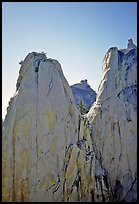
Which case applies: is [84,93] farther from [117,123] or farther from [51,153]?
[51,153]

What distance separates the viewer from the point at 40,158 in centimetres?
2294

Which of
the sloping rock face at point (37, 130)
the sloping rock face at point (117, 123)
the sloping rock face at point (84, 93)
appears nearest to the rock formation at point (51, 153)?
the sloping rock face at point (37, 130)

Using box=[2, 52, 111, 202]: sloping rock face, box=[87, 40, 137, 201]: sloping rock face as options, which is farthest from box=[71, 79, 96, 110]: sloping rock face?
box=[2, 52, 111, 202]: sloping rock face

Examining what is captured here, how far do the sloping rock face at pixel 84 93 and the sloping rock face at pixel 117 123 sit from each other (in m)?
35.1

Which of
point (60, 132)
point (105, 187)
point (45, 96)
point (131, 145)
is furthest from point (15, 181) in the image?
point (131, 145)

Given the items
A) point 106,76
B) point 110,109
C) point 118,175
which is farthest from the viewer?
point 106,76

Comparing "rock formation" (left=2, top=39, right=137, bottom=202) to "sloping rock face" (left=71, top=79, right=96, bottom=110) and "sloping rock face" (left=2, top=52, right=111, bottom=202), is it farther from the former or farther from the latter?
"sloping rock face" (left=71, top=79, right=96, bottom=110)

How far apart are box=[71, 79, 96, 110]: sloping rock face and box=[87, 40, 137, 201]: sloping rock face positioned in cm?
3509

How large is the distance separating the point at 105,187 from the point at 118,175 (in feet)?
14.0

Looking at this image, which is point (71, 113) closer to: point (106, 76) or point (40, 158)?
point (40, 158)

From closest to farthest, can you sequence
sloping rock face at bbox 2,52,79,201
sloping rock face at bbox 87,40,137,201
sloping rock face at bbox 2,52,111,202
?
sloping rock face at bbox 2,52,79,201, sloping rock face at bbox 2,52,111,202, sloping rock face at bbox 87,40,137,201

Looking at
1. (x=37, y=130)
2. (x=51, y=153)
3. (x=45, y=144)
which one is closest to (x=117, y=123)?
(x=51, y=153)

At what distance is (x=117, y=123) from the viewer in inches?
1282

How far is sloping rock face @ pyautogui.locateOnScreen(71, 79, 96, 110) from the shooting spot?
238 feet
